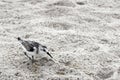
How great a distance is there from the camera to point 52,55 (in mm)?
5207

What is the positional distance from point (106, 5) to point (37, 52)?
14.6 feet

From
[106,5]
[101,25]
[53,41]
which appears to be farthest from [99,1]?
[53,41]

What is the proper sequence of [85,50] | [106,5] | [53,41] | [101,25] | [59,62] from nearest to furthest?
[59,62] → [85,50] → [53,41] → [101,25] → [106,5]

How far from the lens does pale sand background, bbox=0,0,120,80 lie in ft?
15.4

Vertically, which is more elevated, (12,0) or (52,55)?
(12,0)

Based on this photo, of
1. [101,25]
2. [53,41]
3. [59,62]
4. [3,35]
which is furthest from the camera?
[101,25]

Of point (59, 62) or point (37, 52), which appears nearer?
point (37, 52)

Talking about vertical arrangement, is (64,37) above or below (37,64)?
above

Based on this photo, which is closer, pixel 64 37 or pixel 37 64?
pixel 37 64

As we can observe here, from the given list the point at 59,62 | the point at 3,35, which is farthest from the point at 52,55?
the point at 3,35

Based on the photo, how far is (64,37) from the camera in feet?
19.8

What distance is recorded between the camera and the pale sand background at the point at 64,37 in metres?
4.69

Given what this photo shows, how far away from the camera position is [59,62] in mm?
4957

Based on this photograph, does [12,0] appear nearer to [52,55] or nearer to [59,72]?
[52,55]
